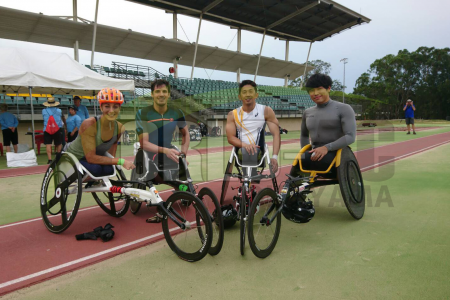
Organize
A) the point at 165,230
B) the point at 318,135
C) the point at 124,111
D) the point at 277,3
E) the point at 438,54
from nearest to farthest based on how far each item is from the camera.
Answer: the point at 165,230 → the point at 318,135 → the point at 124,111 → the point at 277,3 → the point at 438,54

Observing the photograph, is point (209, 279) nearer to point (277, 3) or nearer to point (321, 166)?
point (321, 166)

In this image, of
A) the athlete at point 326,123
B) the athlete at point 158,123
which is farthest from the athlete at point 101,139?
the athlete at point 326,123

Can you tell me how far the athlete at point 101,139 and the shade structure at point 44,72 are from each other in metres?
6.84

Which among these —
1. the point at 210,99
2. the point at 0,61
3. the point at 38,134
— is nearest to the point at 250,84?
the point at 0,61

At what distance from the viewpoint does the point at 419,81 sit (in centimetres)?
6141

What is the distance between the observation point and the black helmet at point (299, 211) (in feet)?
11.1

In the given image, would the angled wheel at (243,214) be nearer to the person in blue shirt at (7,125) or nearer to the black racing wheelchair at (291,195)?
the black racing wheelchair at (291,195)

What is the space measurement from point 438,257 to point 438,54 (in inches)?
2880

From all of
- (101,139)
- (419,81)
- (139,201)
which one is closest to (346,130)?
(139,201)

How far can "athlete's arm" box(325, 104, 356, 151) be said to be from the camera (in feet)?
12.1

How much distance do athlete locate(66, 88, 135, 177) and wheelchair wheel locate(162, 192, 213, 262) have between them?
824 millimetres

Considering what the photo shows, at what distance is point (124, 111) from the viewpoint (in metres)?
20.0

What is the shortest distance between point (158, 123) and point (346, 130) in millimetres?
2380

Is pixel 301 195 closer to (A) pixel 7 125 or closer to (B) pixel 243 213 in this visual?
(B) pixel 243 213
